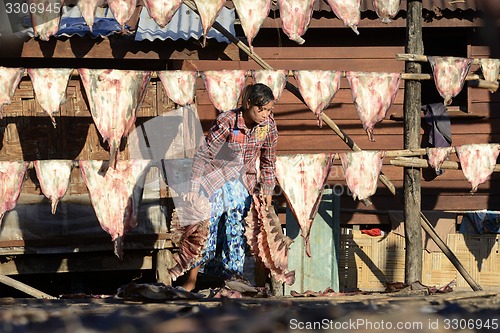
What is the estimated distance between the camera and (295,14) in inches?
257

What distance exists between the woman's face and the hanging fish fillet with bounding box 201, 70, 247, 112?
0.67 metres

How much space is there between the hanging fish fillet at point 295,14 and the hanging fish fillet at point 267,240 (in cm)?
149

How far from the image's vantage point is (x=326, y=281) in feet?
25.4

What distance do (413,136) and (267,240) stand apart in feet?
5.72

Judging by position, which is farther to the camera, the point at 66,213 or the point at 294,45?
the point at 294,45

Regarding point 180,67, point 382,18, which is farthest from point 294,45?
point 382,18

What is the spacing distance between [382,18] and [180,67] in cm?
305

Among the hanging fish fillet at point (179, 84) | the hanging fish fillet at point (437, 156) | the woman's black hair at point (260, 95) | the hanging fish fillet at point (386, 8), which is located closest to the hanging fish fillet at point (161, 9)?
the hanging fish fillet at point (179, 84)

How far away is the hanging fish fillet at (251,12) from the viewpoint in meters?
6.40

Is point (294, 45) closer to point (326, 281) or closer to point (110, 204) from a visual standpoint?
point (326, 281)

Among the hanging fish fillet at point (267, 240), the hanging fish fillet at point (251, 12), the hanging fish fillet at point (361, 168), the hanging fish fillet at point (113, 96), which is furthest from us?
the hanging fish fillet at point (361, 168)

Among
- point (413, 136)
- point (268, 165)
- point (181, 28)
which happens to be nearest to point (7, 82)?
point (268, 165)

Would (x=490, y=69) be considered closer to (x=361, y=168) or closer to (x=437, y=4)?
(x=361, y=168)

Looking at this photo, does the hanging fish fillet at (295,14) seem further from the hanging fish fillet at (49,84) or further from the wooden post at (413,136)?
the hanging fish fillet at (49,84)
